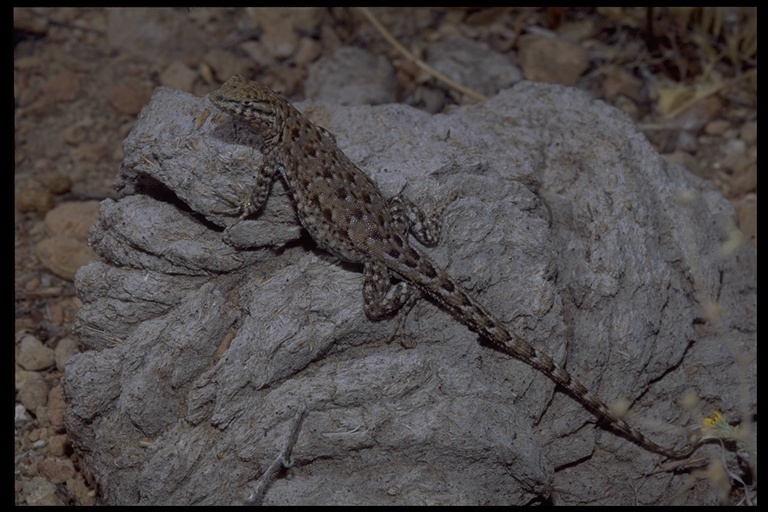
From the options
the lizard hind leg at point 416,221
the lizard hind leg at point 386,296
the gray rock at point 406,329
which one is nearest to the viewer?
the gray rock at point 406,329

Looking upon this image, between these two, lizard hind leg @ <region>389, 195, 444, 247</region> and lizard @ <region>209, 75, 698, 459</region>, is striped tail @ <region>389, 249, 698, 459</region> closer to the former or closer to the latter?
lizard @ <region>209, 75, 698, 459</region>

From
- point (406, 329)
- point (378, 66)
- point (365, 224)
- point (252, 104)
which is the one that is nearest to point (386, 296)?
point (406, 329)

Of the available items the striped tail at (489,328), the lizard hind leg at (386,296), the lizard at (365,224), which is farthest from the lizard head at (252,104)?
the striped tail at (489,328)

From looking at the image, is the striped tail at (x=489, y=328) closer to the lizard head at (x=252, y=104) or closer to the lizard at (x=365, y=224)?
the lizard at (x=365, y=224)

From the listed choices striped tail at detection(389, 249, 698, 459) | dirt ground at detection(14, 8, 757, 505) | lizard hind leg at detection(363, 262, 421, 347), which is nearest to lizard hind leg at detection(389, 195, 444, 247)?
striped tail at detection(389, 249, 698, 459)

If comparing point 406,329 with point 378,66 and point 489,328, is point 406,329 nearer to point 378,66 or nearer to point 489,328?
point 489,328

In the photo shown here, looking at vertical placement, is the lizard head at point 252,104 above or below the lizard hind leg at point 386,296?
above
